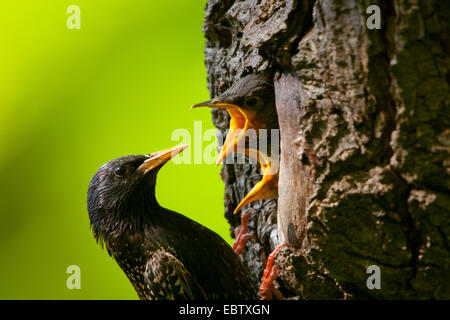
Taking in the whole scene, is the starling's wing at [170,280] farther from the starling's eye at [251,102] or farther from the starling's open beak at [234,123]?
the starling's eye at [251,102]

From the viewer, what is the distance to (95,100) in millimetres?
2367

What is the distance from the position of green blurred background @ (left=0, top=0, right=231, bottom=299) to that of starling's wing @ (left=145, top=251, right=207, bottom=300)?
0.73 metres

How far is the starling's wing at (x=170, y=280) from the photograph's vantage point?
5.16 feet


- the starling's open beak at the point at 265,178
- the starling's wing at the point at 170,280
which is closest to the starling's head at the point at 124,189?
the starling's wing at the point at 170,280

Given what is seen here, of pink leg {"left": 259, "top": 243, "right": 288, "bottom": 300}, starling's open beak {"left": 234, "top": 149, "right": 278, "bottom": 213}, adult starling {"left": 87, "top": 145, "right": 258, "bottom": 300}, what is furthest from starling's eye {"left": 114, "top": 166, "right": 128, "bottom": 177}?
pink leg {"left": 259, "top": 243, "right": 288, "bottom": 300}

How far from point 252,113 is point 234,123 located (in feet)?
0.42

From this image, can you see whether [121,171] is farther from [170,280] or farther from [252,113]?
[252,113]

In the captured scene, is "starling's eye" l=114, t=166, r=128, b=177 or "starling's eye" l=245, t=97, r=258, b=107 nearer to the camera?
"starling's eye" l=245, t=97, r=258, b=107

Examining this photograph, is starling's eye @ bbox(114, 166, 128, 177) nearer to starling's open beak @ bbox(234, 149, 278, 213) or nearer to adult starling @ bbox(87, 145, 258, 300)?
adult starling @ bbox(87, 145, 258, 300)

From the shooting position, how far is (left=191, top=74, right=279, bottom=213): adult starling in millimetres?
1427
